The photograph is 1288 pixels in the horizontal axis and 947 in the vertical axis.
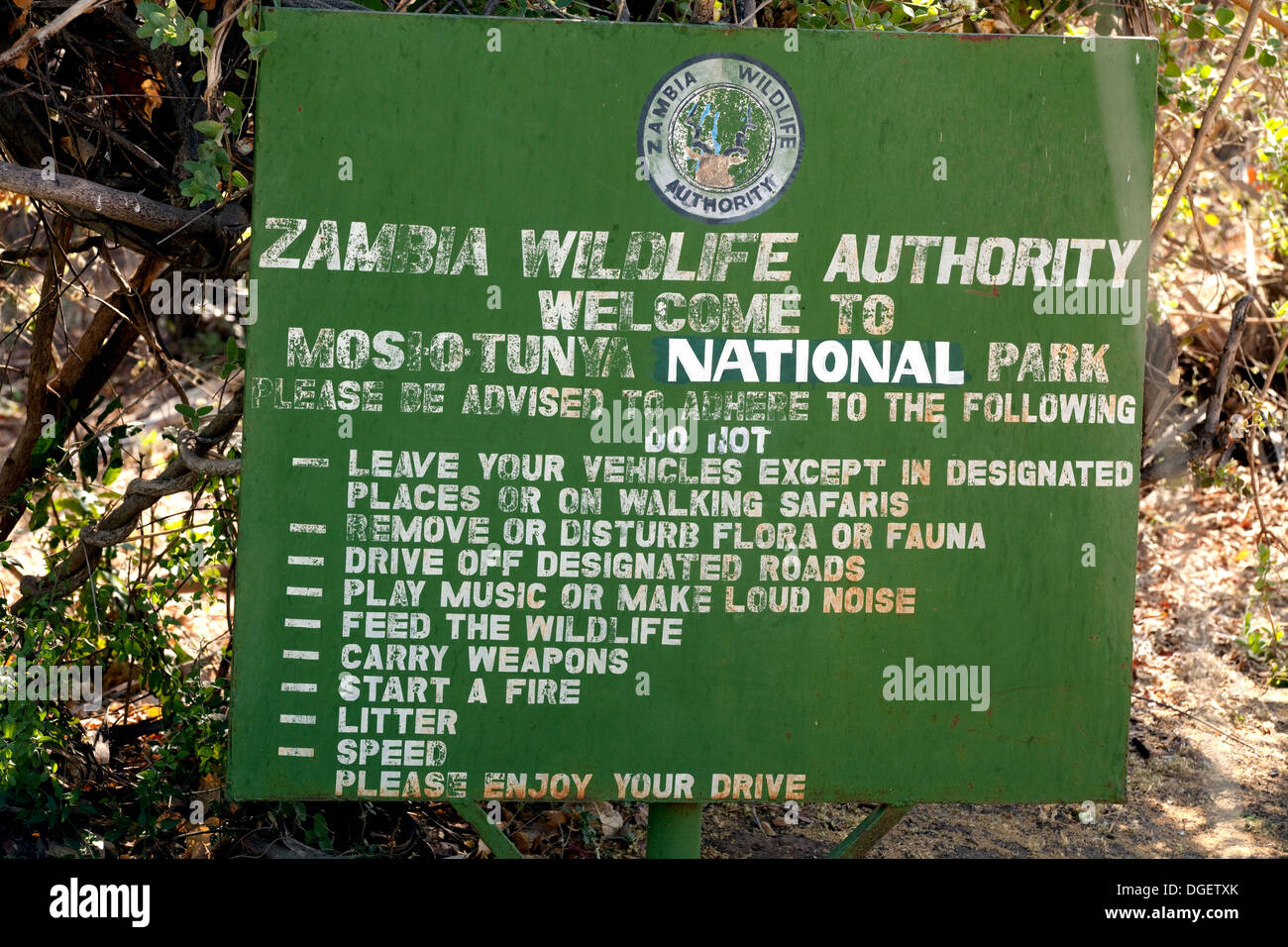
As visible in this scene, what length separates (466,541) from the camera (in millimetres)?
2953

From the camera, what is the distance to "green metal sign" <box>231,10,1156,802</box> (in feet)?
9.46

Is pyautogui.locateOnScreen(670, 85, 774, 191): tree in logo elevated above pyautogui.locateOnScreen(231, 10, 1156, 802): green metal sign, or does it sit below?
above

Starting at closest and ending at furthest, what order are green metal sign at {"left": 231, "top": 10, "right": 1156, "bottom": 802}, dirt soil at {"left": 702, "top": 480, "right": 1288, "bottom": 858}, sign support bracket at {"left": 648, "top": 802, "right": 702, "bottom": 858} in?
green metal sign at {"left": 231, "top": 10, "right": 1156, "bottom": 802} → sign support bracket at {"left": 648, "top": 802, "right": 702, "bottom": 858} → dirt soil at {"left": 702, "top": 480, "right": 1288, "bottom": 858}

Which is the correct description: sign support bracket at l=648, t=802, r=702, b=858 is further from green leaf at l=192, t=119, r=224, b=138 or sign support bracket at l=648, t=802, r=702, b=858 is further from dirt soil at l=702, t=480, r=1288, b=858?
green leaf at l=192, t=119, r=224, b=138

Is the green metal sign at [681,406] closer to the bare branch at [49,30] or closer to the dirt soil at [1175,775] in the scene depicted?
the bare branch at [49,30]

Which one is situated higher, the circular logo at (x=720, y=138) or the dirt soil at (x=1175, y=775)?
the circular logo at (x=720, y=138)

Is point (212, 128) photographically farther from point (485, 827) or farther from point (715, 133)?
point (485, 827)

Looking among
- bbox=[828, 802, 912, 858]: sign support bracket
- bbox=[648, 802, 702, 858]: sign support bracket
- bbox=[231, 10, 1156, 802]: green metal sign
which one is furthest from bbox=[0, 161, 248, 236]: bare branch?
bbox=[828, 802, 912, 858]: sign support bracket

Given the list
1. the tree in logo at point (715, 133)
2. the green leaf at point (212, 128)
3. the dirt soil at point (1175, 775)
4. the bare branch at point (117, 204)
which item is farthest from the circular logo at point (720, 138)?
the dirt soil at point (1175, 775)

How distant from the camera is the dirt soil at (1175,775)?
436 cm

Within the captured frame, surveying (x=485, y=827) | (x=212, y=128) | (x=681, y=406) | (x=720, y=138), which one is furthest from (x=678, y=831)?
(x=212, y=128)

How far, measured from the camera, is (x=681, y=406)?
2.94 m

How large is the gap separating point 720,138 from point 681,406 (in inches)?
25.7

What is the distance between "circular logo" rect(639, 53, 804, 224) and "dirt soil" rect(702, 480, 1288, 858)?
2392 millimetres
